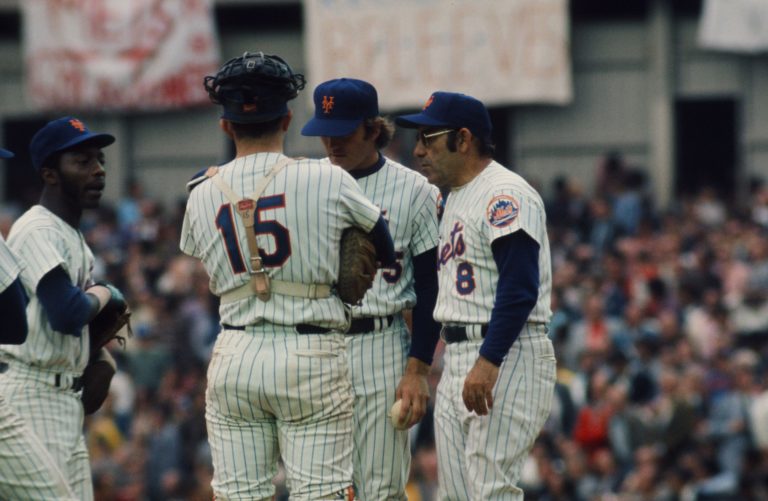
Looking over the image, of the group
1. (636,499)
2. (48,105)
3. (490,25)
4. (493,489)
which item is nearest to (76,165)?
(493,489)

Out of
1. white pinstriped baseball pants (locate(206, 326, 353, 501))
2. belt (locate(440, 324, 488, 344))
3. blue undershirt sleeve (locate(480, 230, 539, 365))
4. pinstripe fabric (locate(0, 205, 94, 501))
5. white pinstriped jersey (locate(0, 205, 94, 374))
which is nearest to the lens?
white pinstriped baseball pants (locate(206, 326, 353, 501))

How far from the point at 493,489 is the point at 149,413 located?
8.58 m

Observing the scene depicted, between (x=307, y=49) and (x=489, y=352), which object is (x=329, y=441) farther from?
(x=307, y=49)

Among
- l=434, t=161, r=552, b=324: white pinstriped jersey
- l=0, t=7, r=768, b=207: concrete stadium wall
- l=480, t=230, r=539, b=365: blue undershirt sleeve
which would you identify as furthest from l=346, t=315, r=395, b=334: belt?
l=0, t=7, r=768, b=207: concrete stadium wall

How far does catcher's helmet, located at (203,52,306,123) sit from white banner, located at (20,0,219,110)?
49.2 feet

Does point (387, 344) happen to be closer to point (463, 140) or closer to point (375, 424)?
point (375, 424)

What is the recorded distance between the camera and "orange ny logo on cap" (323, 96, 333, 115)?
6871 mm

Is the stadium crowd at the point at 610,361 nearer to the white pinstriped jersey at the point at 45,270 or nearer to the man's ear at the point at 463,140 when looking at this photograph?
the white pinstriped jersey at the point at 45,270

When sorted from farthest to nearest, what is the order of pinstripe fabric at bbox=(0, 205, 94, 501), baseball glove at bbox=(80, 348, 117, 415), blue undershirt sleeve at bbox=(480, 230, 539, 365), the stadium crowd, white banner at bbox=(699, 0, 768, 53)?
white banner at bbox=(699, 0, 768, 53) < the stadium crowd < baseball glove at bbox=(80, 348, 117, 415) < pinstripe fabric at bbox=(0, 205, 94, 501) < blue undershirt sleeve at bbox=(480, 230, 539, 365)

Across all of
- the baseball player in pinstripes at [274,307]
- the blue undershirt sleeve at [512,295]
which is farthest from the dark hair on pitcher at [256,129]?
the blue undershirt sleeve at [512,295]

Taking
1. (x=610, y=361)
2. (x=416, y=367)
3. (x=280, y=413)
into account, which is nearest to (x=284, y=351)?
(x=280, y=413)

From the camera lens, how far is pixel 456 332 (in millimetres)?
6875

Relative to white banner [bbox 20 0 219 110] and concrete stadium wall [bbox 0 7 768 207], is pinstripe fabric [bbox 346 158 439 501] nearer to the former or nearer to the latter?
concrete stadium wall [bbox 0 7 768 207]

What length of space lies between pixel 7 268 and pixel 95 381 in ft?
5.01
